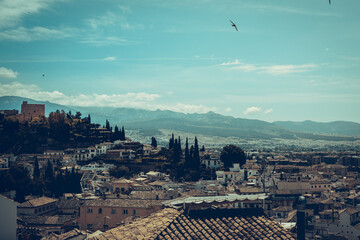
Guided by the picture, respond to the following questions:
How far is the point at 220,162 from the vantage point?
4466 inches

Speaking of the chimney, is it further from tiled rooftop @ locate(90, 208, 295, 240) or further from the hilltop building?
the hilltop building

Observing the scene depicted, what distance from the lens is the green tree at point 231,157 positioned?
4272 inches

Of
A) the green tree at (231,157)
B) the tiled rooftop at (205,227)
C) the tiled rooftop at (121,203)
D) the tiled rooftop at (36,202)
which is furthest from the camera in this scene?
the green tree at (231,157)

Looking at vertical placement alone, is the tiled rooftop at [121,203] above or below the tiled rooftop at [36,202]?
above

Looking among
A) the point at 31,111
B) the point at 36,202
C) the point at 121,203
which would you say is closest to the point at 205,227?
the point at 121,203

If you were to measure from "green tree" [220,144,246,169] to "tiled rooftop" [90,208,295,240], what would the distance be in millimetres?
91043

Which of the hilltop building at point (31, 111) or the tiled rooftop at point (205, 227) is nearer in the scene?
the tiled rooftop at point (205, 227)

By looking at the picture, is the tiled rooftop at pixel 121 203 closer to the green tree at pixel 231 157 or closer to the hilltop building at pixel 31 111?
the green tree at pixel 231 157

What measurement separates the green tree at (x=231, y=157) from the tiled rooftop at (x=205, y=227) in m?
91.0

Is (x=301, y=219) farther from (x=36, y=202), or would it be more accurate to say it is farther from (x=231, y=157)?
(x=231, y=157)

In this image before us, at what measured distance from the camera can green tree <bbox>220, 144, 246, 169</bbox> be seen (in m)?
108

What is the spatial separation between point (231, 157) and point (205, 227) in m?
93.1

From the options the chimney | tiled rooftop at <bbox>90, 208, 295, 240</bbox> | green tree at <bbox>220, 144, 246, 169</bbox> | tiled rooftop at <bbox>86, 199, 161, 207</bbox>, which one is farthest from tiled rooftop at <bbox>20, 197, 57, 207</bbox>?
the chimney

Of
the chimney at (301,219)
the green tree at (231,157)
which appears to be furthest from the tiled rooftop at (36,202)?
the chimney at (301,219)
